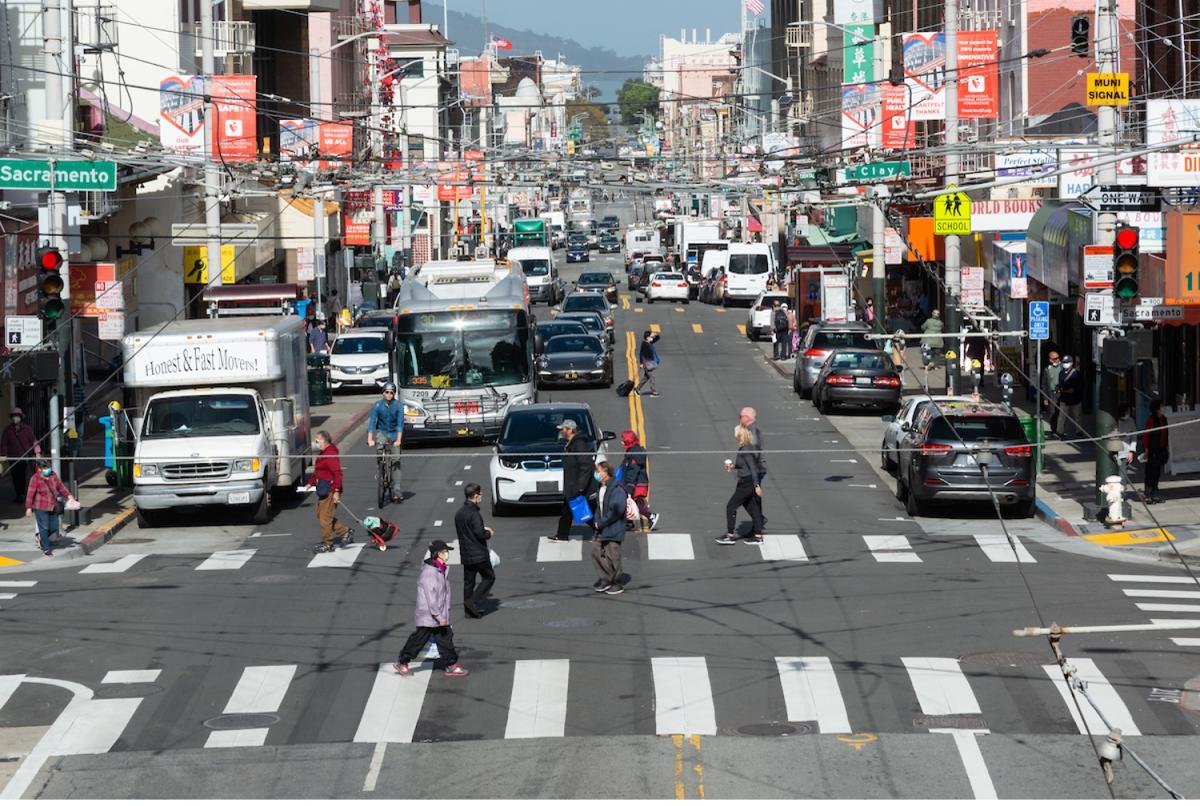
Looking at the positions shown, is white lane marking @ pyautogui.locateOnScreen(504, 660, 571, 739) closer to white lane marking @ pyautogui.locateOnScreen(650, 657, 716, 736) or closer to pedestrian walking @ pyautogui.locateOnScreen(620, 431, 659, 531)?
white lane marking @ pyautogui.locateOnScreen(650, 657, 716, 736)

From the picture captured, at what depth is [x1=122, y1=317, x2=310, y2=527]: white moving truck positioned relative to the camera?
26391mm

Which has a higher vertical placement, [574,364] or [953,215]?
[953,215]

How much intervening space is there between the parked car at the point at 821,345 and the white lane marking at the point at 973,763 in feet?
94.1

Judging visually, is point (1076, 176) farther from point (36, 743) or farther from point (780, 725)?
point (36, 743)

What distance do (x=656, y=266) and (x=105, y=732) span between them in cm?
7878

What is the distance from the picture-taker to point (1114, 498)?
25.7 m

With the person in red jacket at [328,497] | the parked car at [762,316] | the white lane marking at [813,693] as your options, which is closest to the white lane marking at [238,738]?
the white lane marking at [813,693]

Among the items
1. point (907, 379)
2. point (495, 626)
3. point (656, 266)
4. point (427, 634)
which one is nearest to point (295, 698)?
point (427, 634)

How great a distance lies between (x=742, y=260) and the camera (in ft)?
247

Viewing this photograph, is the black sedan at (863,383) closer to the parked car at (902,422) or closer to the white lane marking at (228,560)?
the parked car at (902,422)

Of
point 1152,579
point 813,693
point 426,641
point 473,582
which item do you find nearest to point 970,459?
point 1152,579

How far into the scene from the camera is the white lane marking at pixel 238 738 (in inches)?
572

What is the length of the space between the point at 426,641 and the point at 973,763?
5665 mm

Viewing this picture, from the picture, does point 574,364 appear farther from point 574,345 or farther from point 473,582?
point 473,582
